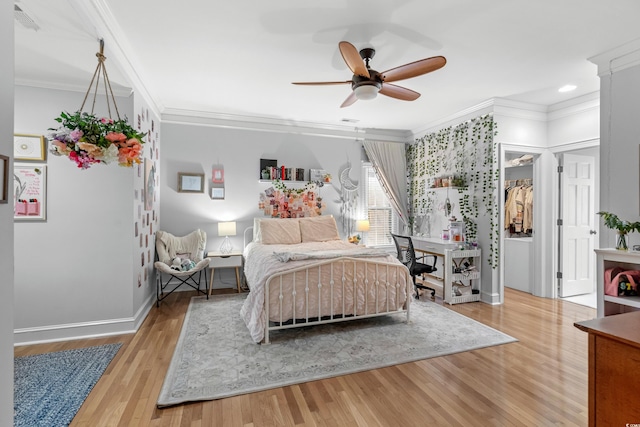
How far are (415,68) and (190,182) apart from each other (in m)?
3.77

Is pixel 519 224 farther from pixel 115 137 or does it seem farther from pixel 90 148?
pixel 90 148

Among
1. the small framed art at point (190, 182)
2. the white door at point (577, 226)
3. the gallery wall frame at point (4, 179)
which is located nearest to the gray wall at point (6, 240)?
the gallery wall frame at point (4, 179)

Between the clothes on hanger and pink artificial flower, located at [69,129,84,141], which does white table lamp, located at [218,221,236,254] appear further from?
the clothes on hanger

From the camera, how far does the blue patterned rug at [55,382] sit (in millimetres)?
1933

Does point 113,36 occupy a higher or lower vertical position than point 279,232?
higher

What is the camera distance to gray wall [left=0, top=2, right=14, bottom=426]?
1.13 metres

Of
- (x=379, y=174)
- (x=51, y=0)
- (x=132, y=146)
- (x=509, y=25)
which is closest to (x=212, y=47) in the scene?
(x=51, y=0)

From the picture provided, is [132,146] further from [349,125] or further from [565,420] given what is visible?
[349,125]

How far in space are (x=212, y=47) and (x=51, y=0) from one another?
1.18 meters

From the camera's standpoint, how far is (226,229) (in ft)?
15.5

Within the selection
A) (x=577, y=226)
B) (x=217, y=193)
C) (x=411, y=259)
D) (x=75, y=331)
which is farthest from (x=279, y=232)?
(x=577, y=226)

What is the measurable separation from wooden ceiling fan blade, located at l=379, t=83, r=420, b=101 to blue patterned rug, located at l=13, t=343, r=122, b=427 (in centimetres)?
358

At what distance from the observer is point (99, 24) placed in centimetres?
235

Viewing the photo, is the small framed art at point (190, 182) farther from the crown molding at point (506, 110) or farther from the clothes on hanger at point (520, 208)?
the clothes on hanger at point (520, 208)
